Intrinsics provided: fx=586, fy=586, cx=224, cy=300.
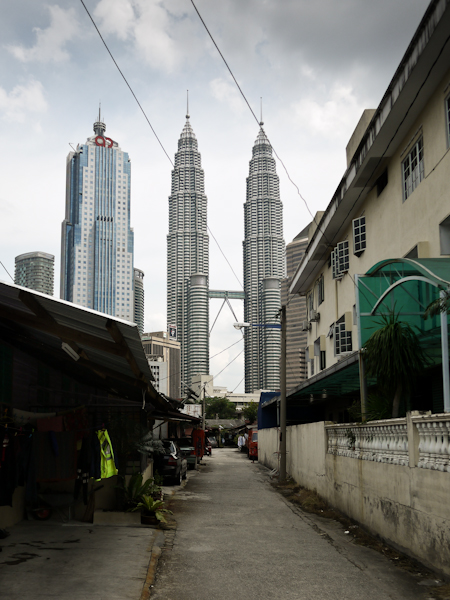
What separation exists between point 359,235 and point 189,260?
486 ft

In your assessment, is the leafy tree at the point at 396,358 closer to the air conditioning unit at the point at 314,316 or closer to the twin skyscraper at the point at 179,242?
the air conditioning unit at the point at 314,316

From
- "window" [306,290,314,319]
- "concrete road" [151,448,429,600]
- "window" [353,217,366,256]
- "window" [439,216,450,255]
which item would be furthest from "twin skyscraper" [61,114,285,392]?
"concrete road" [151,448,429,600]

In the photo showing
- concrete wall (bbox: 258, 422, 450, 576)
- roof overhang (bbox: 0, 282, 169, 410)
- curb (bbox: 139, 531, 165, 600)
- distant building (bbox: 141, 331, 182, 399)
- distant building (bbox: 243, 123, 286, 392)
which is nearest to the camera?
curb (bbox: 139, 531, 165, 600)

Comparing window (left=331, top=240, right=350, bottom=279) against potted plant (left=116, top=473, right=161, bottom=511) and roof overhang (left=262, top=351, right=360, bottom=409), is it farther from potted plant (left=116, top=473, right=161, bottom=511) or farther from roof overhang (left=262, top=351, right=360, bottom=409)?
potted plant (left=116, top=473, right=161, bottom=511)

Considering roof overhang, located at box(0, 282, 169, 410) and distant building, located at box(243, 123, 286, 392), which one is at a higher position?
distant building, located at box(243, 123, 286, 392)

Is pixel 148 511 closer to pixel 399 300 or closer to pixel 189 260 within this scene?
pixel 399 300

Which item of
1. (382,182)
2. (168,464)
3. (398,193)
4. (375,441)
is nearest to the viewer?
(375,441)

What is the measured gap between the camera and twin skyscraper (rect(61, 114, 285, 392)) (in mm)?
155000

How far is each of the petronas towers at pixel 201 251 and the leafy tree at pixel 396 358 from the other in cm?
13225

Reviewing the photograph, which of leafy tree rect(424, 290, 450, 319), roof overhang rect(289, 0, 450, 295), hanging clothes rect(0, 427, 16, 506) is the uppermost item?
roof overhang rect(289, 0, 450, 295)

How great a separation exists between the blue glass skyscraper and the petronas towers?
2067 cm

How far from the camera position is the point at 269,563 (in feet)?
26.9

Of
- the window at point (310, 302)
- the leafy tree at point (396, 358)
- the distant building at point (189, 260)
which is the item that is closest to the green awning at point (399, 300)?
the leafy tree at point (396, 358)

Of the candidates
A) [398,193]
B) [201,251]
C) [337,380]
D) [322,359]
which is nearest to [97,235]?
[201,251]
